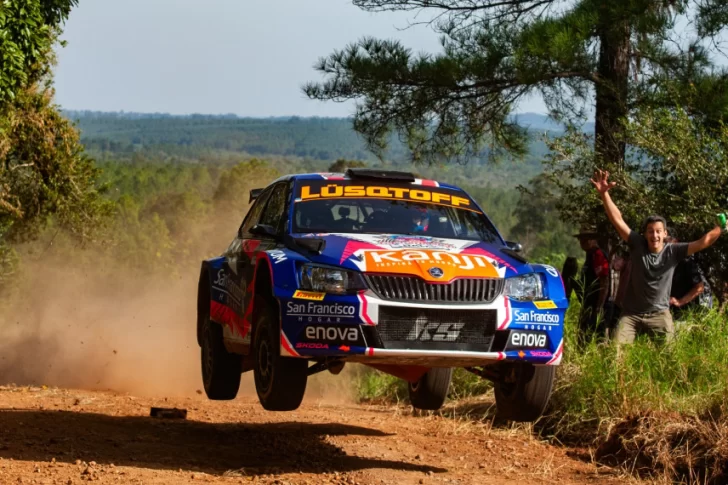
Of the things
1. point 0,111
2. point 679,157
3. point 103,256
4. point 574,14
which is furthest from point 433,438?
point 103,256

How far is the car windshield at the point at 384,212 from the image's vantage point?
851 cm

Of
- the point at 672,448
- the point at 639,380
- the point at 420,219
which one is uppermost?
the point at 420,219

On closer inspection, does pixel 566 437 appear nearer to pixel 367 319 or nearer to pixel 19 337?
pixel 367 319

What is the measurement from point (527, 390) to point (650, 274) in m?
2.43

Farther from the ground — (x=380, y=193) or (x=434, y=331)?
(x=380, y=193)

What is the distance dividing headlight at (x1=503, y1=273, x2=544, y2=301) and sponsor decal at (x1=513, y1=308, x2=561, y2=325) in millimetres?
103

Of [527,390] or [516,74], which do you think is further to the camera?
[516,74]

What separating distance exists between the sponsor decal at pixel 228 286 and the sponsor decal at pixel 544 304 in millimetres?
2226

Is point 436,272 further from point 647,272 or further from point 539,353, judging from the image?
point 647,272

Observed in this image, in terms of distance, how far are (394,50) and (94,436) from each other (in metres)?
→ 7.61

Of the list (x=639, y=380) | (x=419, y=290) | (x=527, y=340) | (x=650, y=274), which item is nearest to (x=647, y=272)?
(x=650, y=274)

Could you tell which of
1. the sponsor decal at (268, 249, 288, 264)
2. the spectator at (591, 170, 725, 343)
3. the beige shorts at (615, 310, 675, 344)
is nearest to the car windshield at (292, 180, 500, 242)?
the sponsor decal at (268, 249, 288, 264)

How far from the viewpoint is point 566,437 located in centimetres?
1027

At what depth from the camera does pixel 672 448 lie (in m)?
8.98
